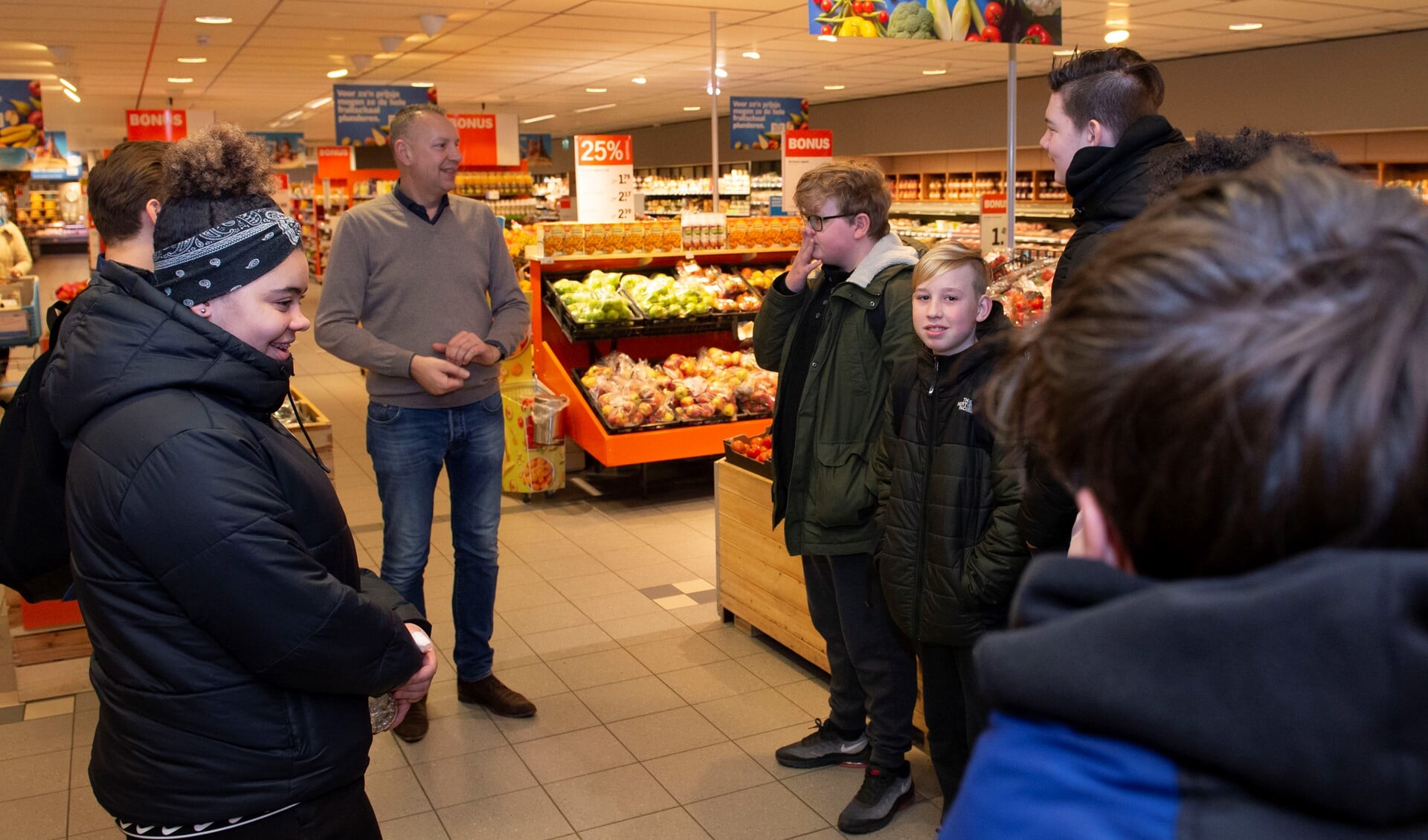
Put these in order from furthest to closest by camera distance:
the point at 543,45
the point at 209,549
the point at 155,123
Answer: the point at 155,123, the point at 543,45, the point at 209,549

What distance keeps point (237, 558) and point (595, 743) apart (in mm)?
2090

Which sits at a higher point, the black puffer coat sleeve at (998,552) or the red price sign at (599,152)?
the red price sign at (599,152)

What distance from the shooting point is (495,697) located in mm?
3723

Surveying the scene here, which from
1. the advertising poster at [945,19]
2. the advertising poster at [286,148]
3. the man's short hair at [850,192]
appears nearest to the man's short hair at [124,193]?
the man's short hair at [850,192]

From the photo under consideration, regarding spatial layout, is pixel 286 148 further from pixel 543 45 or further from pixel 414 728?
pixel 414 728

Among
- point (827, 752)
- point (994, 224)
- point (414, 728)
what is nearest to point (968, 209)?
point (994, 224)

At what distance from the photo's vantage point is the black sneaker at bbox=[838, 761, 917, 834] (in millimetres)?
2951

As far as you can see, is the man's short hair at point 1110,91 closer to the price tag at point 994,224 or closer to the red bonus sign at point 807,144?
the price tag at point 994,224

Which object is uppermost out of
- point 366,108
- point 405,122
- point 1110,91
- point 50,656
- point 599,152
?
point 366,108

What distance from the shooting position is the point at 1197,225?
24.1 inches

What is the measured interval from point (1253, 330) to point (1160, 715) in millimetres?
198

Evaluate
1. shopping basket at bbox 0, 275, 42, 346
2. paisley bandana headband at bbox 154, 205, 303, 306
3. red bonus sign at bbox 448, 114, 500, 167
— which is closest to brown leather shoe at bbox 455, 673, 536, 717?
paisley bandana headband at bbox 154, 205, 303, 306

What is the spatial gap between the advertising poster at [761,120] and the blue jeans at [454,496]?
28.4ft

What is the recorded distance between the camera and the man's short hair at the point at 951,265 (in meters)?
2.62
